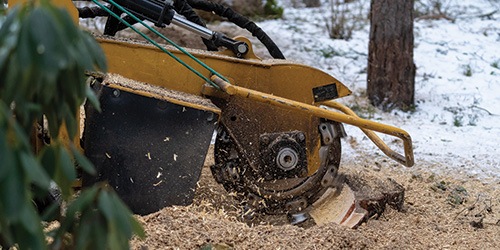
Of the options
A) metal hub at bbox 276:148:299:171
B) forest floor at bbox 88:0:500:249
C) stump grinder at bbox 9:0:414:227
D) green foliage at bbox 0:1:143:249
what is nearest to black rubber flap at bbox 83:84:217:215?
stump grinder at bbox 9:0:414:227

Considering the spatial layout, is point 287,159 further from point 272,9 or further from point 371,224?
point 272,9

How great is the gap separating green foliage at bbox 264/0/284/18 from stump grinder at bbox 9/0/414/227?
206 inches

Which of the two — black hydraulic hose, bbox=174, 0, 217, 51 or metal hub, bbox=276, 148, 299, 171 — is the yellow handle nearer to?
metal hub, bbox=276, 148, 299, 171

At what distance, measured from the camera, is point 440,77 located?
8188 mm

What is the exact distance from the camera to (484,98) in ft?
25.1

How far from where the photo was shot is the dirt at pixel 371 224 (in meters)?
3.64

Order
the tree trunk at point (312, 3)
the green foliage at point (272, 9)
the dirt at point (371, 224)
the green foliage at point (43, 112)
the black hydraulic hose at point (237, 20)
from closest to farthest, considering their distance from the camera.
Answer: the green foliage at point (43, 112) < the dirt at point (371, 224) < the black hydraulic hose at point (237, 20) < the green foliage at point (272, 9) < the tree trunk at point (312, 3)

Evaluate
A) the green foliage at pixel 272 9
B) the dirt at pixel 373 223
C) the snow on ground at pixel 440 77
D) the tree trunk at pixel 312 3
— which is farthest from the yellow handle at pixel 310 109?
the tree trunk at pixel 312 3

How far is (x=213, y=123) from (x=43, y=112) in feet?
7.44

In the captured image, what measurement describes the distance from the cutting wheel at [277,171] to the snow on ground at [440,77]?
1.61 metres

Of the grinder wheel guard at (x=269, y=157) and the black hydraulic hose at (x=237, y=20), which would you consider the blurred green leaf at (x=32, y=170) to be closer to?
the grinder wheel guard at (x=269, y=157)

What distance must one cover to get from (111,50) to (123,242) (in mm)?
2592

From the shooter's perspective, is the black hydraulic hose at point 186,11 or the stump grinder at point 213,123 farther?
the black hydraulic hose at point 186,11

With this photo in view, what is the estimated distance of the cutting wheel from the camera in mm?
4293
